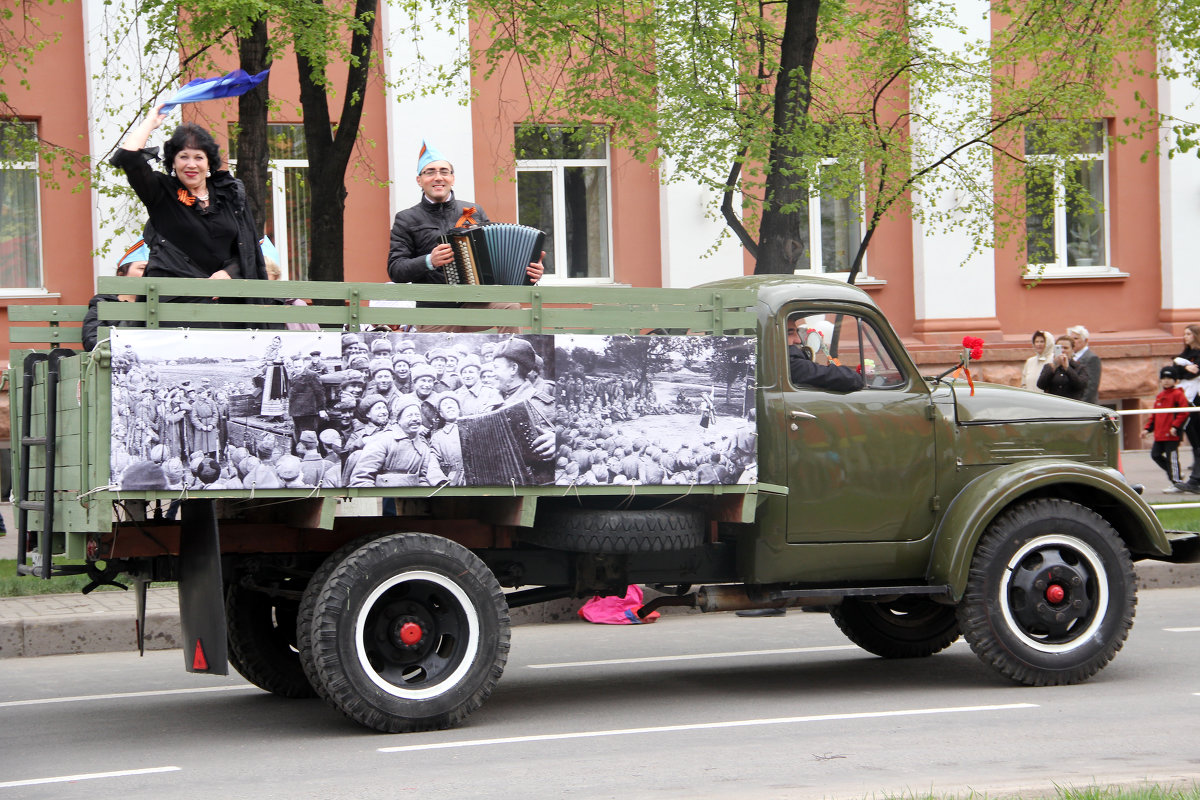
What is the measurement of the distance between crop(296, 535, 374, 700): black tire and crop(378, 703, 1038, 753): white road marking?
0.48m

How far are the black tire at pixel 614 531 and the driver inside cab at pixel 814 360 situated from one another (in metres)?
1.00

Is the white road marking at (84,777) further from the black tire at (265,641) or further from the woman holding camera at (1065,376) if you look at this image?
the woman holding camera at (1065,376)

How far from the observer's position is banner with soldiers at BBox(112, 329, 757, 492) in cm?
630

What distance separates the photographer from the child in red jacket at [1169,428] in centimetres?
1656

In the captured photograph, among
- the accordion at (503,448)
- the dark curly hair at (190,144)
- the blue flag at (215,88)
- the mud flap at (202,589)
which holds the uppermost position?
the blue flag at (215,88)

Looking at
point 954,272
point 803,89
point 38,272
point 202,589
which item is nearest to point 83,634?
point 202,589

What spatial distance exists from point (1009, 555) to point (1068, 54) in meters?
9.52

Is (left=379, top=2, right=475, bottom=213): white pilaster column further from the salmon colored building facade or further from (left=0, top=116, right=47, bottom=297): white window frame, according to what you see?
(left=0, top=116, right=47, bottom=297): white window frame

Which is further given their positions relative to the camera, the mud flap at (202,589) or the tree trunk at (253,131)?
the tree trunk at (253,131)

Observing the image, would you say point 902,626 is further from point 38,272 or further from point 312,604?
point 38,272

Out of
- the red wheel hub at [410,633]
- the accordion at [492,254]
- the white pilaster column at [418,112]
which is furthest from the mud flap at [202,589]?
the white pilaster column at [418,112]

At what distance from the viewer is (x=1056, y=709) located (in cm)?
718

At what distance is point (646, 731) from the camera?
22.4 feet

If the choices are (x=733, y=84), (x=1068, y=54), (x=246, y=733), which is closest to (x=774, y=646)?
(x=246, y=733)
